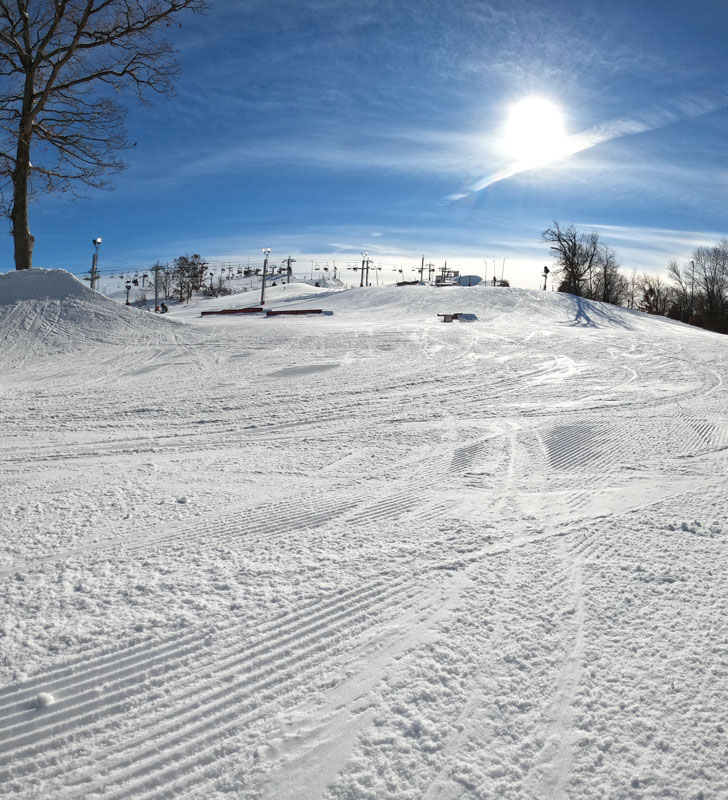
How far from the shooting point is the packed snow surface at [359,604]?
180 cm

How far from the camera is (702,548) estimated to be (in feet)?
10.8

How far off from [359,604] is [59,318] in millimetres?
12273

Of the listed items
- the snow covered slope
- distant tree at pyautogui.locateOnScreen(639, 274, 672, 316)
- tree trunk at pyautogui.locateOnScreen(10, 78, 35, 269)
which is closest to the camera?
the snow covered slope

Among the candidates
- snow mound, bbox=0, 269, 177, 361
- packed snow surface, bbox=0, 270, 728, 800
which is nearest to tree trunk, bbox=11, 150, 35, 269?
snow mound, bbox=0, 269, 177, 361

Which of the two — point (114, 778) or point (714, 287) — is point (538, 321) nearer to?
point (114, 778)

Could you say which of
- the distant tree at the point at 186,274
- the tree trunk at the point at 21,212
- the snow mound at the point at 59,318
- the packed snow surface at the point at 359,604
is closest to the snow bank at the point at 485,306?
the snow mound at the point at 59,318

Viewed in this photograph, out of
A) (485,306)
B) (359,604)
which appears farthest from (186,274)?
(359,604)

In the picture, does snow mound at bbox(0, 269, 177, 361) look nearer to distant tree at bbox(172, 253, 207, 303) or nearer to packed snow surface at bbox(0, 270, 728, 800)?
packed snow surface at bbox(0, 270, 728, 800)

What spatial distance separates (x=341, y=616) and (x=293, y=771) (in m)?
0.81

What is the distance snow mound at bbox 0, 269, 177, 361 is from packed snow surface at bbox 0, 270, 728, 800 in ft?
17.6

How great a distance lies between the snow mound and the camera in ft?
35.8

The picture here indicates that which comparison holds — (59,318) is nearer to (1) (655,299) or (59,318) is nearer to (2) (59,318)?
(2) (59,318)

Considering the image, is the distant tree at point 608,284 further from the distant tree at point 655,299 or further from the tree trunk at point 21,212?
the tree trunk at point 21,212

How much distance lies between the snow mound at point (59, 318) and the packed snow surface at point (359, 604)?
5.37m
